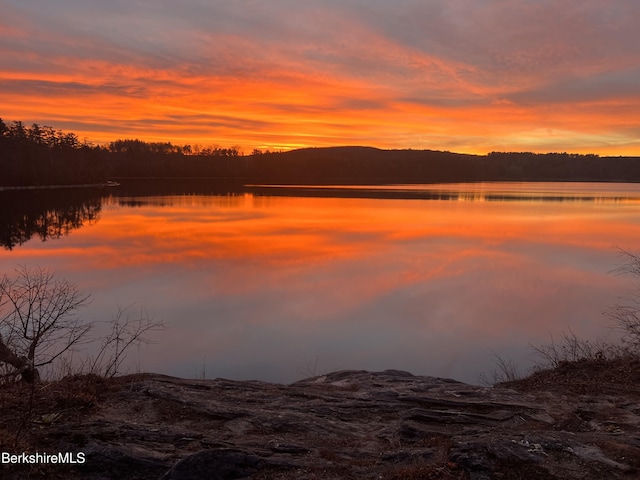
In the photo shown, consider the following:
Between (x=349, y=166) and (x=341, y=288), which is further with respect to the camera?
(x=349, y=166)

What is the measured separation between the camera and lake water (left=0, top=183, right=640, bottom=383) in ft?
39.5

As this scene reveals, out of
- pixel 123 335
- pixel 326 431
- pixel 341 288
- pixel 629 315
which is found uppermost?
pixel 326 431

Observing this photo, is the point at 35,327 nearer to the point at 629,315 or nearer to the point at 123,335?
the point at 123,335

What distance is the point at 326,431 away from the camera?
623cm

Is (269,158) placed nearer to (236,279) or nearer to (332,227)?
(332,227)

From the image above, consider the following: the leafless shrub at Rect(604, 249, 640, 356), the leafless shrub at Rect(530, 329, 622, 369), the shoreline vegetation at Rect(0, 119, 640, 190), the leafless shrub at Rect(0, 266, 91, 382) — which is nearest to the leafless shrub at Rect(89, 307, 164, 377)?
the leafless shrub at Rect(0, 266, 91, 382)

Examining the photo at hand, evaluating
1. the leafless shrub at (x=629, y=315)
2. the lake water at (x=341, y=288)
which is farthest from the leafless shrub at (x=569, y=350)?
the leafless shrub at (x=629, y=315)

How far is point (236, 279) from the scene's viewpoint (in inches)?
770

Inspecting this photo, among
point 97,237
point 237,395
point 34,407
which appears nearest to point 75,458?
point 34,407

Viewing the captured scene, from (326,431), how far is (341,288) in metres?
12.1

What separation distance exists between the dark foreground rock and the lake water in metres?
3.41

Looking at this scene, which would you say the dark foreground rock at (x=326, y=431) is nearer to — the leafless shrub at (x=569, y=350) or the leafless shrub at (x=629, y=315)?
the leafless shrub at (x=569, y=350)

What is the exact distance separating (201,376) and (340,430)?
17.5 ft

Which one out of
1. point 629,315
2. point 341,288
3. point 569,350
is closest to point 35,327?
point 341,288
